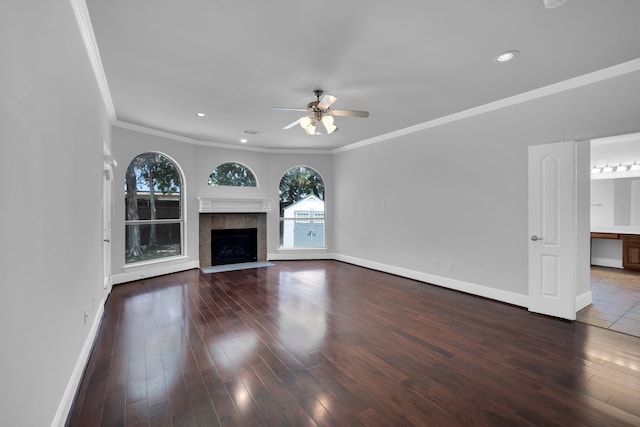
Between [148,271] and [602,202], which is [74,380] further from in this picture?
[602,202]

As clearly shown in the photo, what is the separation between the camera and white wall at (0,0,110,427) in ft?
3.73

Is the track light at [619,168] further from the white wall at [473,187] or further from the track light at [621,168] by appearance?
the white wall at [473,187]

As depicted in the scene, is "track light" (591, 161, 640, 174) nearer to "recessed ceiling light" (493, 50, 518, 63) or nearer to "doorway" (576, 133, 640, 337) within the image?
"doorway" (576, 133, 640, 337)

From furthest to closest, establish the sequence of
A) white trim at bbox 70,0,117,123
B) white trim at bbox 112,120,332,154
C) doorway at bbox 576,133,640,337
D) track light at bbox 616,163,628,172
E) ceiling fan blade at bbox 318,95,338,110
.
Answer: track light at bbox 616,163,628,172 < doorway at bbox 576,133,640,337 < white trim at bbox 112,120,332,154 < ceiling fan blade at bbox 318,95,338,110 < white trim at bbox 70,0,117,123

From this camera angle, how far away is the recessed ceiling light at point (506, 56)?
2696mm

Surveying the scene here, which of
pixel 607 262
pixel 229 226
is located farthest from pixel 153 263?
pixel 607 262

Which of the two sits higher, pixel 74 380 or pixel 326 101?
pixel 326 101

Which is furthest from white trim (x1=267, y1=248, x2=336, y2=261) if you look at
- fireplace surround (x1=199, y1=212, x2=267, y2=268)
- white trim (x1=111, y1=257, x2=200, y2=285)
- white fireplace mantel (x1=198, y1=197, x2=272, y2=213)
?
white trim (x1=111, y1=257, x2=200, y2=285)

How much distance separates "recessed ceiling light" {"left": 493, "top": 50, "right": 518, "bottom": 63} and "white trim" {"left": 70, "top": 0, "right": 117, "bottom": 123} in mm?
3477

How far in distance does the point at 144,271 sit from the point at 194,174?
2.15 m

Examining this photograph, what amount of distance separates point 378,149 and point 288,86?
3012 millimetres

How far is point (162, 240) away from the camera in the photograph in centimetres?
570

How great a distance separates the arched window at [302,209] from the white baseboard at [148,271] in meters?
2.21

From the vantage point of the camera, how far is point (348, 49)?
264 centimetres
